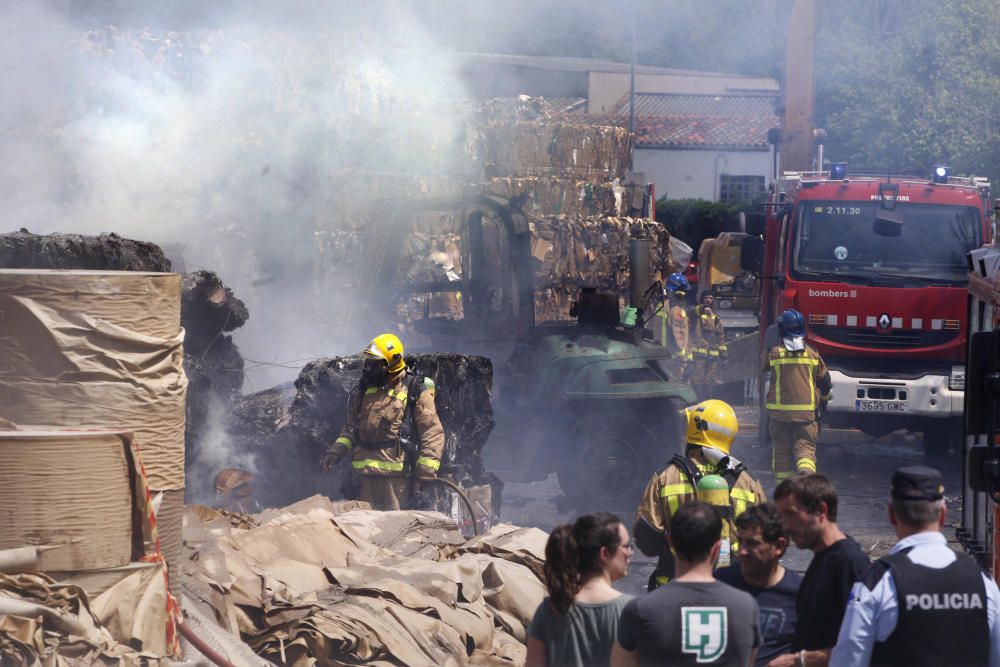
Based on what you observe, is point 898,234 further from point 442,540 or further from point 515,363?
point 442,540

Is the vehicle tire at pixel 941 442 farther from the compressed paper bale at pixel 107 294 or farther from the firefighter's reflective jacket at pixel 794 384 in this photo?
the compressed paper bale at pixel 107 294

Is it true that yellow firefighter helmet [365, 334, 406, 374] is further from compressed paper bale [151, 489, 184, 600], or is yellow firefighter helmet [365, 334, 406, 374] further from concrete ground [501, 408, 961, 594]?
compressed paper bale [151, 489, 184, 600]

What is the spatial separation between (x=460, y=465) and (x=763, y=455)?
4.62 m

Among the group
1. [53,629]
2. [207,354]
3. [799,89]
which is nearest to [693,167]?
[799,89]

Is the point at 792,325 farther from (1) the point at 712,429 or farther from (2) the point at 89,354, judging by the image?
(2) the point at 89,354

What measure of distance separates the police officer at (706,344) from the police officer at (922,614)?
1149 centimetres

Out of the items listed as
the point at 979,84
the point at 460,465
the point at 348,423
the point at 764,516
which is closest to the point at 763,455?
the point at 460,465

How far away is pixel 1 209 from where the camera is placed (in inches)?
427

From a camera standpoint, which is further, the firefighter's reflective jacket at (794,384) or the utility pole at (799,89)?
the utility pole at (799,89)

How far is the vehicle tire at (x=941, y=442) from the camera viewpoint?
1108cm

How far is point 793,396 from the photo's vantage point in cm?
870

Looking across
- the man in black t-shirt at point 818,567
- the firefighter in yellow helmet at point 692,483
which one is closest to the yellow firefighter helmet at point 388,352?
the firefighter in yellow helmet at point 692,483

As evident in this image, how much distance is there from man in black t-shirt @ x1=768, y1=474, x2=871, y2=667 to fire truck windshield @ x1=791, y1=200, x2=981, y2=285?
24.5 feet

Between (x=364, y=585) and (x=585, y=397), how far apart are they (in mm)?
3995
